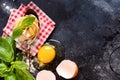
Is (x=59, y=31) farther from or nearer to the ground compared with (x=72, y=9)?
nearer to the ground

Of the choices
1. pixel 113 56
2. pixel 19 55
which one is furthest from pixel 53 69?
pixel 113 56

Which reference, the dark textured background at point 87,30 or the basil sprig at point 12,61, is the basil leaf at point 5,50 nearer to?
the basil sprig at point 12,61

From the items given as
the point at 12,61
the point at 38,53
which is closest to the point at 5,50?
the point at 12,61

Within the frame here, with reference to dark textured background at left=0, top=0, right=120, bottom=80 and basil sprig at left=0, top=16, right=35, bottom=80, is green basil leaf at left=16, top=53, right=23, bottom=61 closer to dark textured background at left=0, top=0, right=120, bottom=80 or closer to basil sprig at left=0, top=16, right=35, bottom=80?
basil sprig at left=0, top=16, right=35, bottom=80

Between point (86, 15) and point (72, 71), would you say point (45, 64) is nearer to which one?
point (72, 71)

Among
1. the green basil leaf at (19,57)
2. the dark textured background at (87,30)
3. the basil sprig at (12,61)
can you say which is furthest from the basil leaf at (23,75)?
the dark textured background at (87,30)

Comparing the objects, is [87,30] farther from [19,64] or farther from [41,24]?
[19,64]
